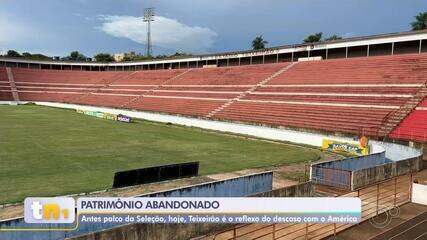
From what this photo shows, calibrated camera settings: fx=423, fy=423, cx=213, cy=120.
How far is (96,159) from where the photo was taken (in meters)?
24.8

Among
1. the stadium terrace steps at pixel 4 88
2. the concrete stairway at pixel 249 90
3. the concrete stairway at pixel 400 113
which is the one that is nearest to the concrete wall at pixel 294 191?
the concrete stairway at pixel 400 113

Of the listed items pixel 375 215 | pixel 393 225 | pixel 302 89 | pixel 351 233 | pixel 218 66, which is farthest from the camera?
pixel 218 66

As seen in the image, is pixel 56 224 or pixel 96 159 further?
pixel 96 159

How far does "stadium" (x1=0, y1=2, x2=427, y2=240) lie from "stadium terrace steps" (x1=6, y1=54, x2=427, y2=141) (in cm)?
19

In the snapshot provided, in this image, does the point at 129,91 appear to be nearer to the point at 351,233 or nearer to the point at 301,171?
the point at 301,171

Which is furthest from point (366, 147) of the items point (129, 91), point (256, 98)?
point (129, 91)

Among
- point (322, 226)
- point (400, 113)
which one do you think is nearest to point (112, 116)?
point (400, 113)

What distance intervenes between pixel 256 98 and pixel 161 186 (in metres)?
34.5

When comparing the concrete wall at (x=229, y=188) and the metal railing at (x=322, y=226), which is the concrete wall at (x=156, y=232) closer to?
the metal railing at (x=322, y=226)

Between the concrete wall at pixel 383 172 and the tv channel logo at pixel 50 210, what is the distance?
12.3 metres
